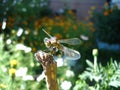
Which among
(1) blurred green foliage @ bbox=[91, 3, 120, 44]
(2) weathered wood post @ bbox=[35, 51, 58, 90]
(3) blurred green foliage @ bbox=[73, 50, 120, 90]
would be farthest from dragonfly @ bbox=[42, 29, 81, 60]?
(1) blurred green foliage @ bbox=[91, 3, 120, 44]

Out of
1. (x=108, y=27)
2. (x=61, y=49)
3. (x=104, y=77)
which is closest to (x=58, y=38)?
(x=108, y=27)

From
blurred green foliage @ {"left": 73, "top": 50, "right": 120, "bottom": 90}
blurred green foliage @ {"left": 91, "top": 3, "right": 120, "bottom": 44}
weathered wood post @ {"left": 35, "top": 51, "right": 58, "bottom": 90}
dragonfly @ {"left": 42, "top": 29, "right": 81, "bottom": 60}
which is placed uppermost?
dragonfly @ {"left": 42, "top": 29, "right": 81, "bottom": 60}

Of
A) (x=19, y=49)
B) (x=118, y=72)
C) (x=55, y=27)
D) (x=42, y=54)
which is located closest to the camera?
(x=42, y=54)

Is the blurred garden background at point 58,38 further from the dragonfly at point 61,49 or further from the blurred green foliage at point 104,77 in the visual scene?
the dragonfly at point 61,49

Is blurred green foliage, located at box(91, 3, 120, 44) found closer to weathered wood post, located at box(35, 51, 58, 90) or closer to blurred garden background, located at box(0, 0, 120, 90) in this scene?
blurred garden background, located at box(0, 0, 120, 90)

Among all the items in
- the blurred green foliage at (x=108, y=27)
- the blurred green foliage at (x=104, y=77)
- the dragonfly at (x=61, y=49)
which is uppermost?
the dragonfly at (x=61, y=49)

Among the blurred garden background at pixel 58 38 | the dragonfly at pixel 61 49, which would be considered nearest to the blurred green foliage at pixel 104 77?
the blurred garden background at pixel 58 38

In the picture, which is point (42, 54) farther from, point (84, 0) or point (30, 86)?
point (84, 0)

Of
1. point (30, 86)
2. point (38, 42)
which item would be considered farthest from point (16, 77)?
point (38, 42)
